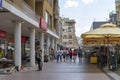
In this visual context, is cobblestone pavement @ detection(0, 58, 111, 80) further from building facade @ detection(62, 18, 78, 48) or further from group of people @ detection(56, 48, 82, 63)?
building facade @ detection(62, 18, 78, 48)

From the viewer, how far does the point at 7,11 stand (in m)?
25.8

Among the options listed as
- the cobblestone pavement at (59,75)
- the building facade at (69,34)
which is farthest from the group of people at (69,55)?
the building facade at (69,34)

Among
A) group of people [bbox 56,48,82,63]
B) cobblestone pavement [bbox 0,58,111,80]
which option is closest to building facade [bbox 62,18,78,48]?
group of people [bbox 56,48,82,63]

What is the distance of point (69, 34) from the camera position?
17562 cm

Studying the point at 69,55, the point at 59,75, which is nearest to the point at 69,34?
the point at 69,55

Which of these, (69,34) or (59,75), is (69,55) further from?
(69,34)

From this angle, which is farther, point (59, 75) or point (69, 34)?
point (69, 34)

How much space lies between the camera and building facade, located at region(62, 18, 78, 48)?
17034 centimetres

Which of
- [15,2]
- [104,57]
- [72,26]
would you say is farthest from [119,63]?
[72,26]

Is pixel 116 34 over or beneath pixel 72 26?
beneath

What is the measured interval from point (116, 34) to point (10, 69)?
8.84m

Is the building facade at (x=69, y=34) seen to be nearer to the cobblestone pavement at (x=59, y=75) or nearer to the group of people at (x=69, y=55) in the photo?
the group of people at (x=69, y=55)

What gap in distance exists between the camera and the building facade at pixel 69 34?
170 metres

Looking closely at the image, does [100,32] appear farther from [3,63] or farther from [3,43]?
[3,43]
